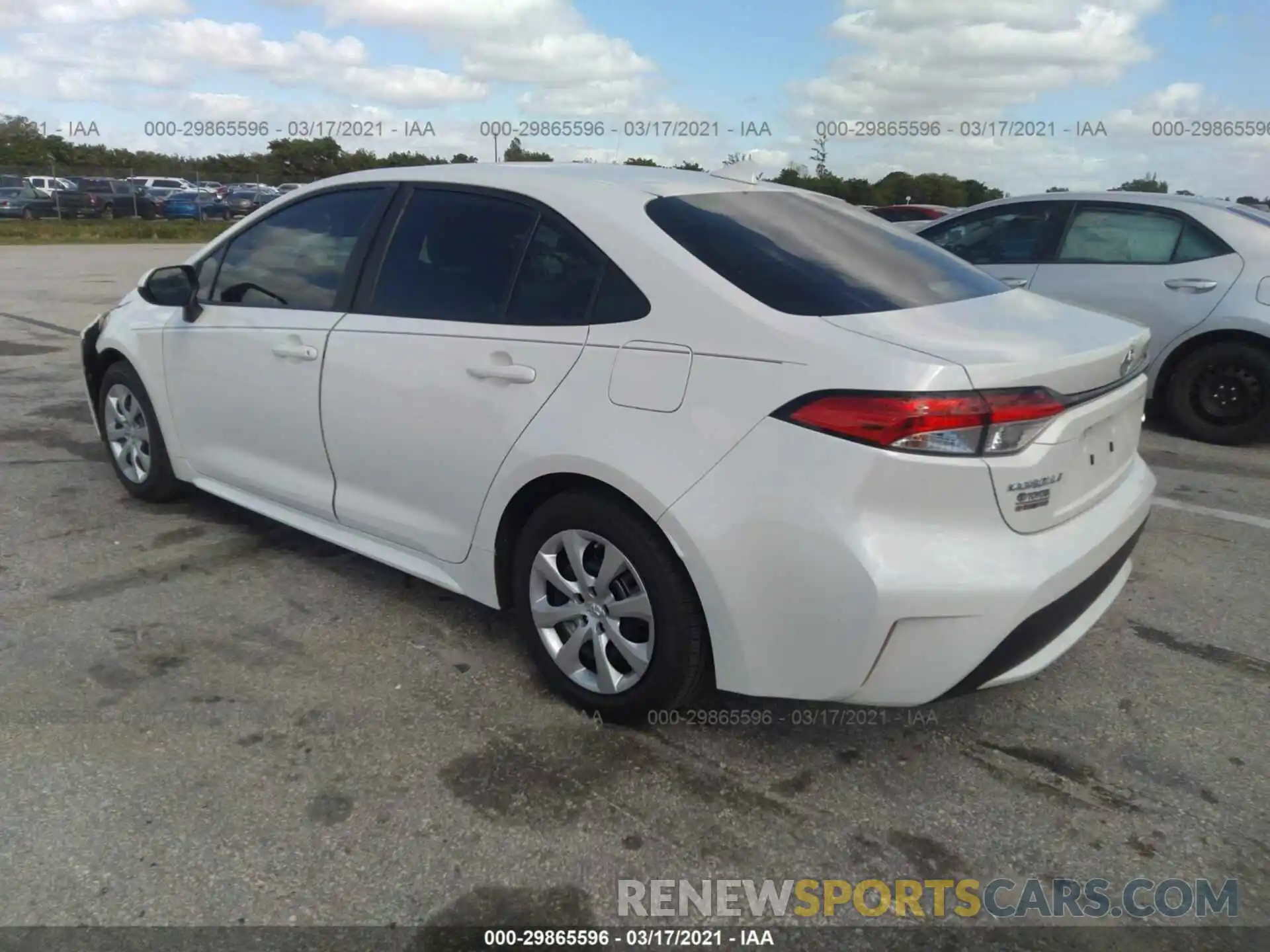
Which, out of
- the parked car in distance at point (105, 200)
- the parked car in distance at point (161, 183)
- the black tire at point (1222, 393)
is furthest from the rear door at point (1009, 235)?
the parked car in distance at point (161, 183)

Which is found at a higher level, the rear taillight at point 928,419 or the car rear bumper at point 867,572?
the rear taillight at point 928,419

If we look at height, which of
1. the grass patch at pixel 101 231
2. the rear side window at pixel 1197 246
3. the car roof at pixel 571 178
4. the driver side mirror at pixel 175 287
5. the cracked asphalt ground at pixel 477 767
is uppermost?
the car roof at pixel 571 178

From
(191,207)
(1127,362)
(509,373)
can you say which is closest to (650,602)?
(509,373)

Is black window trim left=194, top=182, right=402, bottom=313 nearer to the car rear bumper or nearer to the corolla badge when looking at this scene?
the car rear bumper

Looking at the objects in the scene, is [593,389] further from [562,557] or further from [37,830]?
[37,830]

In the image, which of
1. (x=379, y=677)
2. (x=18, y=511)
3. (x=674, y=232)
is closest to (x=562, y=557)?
(x=379, y=677)

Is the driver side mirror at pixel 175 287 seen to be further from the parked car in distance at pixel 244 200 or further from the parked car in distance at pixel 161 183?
the parked car in distance at pixel 161 183

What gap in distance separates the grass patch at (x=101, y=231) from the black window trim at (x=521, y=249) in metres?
27.2

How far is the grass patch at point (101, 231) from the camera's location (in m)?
27.6

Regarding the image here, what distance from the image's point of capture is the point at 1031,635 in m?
2.48

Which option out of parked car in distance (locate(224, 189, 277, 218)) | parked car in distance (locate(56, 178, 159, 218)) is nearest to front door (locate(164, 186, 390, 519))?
parked car in distance (locate(56, 178, 159, 218))

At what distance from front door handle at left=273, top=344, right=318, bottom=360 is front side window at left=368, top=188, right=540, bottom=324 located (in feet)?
1.00

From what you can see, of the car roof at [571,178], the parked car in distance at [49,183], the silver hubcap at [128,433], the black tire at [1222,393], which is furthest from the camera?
the parked car in distance at [49,183]

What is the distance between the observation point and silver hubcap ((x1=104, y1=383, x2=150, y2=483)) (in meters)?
4.64
